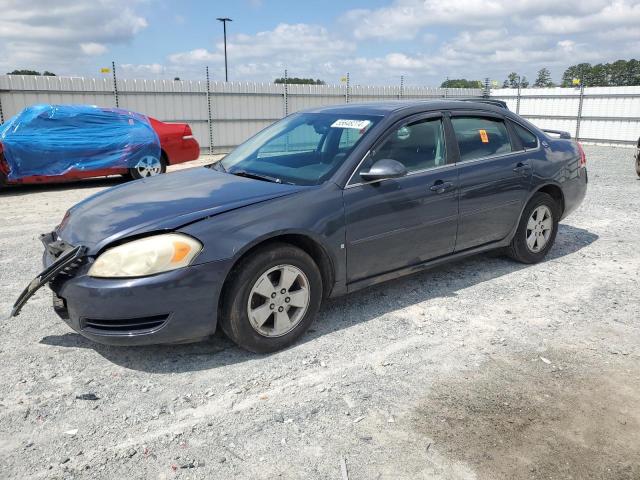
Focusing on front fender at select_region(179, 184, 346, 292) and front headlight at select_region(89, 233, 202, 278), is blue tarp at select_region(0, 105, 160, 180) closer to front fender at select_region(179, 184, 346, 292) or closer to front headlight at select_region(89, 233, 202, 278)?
front headlight at select_region(89, 233, 202, 278)

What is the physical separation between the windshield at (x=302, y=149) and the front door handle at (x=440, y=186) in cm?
69

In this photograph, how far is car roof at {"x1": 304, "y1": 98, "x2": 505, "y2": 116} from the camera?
14.0 feet

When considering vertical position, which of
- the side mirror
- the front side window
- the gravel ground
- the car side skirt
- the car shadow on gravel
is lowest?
the gravel ground

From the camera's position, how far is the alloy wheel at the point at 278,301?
336 cm

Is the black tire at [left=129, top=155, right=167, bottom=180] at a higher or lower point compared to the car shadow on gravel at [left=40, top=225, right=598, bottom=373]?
higher

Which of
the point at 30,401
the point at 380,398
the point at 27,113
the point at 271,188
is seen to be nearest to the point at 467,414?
the point at 380,398

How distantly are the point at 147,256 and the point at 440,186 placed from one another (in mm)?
2370

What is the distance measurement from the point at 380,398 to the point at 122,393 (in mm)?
1479

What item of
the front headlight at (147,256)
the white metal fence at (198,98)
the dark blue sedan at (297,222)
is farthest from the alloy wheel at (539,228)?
the white metal fence at (198,98)

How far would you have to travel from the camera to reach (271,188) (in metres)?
3.65

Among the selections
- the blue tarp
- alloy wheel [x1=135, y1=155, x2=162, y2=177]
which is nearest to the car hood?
the blue tarp

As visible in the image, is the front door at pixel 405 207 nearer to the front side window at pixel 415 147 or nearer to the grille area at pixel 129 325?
the front side window at pixel 415 147

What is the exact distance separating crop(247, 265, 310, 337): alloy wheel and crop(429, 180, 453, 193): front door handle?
4.54ft

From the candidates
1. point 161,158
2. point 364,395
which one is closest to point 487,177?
point 364,395
